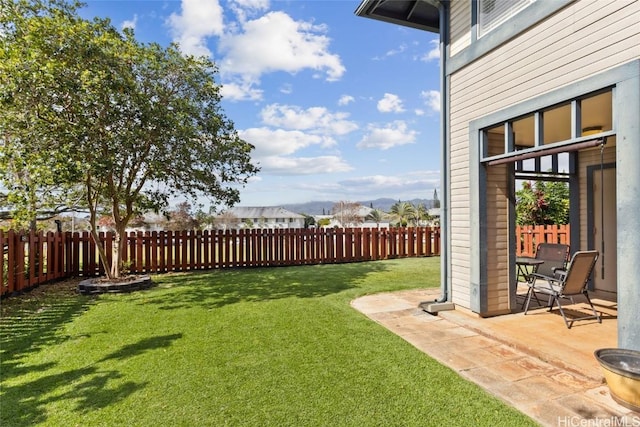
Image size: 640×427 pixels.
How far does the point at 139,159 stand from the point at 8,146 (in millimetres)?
1931

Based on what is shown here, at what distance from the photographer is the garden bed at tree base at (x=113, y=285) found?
6.16m

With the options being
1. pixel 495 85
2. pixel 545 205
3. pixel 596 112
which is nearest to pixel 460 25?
pixel 495 85

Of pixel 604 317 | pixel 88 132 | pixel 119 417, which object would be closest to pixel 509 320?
pixel 604 317

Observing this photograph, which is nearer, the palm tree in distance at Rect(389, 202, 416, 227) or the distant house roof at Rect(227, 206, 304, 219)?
the palm tree in distance at Rect(389, 202, 416, 227)

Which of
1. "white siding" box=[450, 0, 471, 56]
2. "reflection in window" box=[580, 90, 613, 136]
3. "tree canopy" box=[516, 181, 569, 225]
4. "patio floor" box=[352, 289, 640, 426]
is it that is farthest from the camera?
"tree canopy" box=[516, 181, 569, 225]

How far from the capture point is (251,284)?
689 centimetres

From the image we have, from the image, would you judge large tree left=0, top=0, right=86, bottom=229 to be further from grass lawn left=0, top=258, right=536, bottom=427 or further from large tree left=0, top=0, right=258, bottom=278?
grass lawn left=0, top=258, right=536, bottom=427

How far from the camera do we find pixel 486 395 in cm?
245

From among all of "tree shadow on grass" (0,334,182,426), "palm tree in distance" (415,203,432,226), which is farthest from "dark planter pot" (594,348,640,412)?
"palm tree in distance" (415,203,432,226)

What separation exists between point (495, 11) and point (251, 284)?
6072mm

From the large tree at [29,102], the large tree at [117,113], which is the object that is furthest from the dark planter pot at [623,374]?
the large tree at [29,102]

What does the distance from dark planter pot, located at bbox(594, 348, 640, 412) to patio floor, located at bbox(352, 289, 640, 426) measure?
72mm

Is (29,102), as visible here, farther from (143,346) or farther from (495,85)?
(495,85)

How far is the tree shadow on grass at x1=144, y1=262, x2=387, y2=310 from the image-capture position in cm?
564
